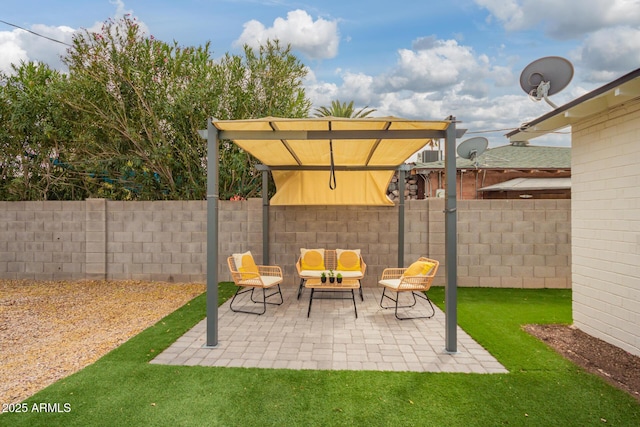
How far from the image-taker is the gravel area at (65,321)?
3.69 m

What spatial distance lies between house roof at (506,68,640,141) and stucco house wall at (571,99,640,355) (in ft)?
0.60

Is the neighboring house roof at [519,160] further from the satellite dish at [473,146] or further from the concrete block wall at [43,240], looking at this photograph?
the concrete block wall at [43,240]

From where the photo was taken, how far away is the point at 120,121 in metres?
8.48

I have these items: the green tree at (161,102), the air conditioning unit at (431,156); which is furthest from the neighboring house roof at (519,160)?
the green tree at (161,102)

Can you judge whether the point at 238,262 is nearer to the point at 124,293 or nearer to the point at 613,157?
the point at 124,293

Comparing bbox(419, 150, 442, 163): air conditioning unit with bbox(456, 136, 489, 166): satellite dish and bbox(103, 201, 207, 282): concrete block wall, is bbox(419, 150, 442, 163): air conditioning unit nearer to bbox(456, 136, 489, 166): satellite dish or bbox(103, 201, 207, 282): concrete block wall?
bbox(456, 136, 489, 166): satellite dish

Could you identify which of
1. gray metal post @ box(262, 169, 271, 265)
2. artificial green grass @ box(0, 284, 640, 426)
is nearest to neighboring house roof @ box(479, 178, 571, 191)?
gray metal post @ box(262, 169, 271, 265)

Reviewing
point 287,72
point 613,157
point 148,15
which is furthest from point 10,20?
point 613,157

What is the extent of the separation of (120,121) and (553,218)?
1002 cm

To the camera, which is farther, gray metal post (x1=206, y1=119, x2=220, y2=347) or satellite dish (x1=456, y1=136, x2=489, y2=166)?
satellite dish (x1=456, y1=136, x2=489, y2=166)

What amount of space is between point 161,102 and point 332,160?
5.15 meters

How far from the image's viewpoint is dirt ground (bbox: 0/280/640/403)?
359 centimetres

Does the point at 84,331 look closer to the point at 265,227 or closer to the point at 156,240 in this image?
the point at 156,240

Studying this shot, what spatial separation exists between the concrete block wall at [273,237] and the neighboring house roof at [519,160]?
4.70 metres
